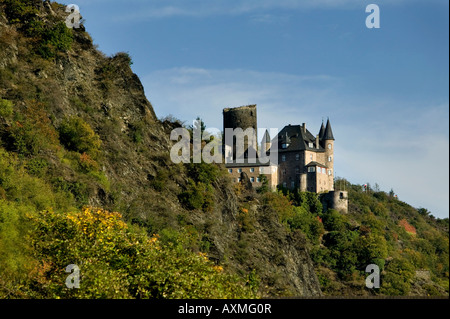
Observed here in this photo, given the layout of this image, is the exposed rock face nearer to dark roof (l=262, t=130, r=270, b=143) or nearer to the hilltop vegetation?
the hilltop vegetation

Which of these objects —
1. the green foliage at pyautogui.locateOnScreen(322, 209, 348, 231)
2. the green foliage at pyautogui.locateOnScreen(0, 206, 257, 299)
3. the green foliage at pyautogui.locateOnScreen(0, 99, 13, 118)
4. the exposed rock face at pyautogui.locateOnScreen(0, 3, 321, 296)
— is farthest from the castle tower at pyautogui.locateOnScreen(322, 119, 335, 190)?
the green foliage at pyautogui.locateOnScreen(0, 206, 257, 299)

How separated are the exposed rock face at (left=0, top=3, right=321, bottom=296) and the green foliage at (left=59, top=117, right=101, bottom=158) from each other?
31.7 inches

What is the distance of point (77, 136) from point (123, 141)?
285 inches

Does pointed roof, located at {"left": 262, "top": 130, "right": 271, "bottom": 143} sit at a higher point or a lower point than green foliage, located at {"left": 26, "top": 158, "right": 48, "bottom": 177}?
higher

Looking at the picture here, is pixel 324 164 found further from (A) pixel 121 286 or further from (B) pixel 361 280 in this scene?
(A) pixel 121 286

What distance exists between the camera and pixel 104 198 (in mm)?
54219

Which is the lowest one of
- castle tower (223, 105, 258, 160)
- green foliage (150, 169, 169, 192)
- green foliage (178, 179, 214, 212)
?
green foliage (178, 179, 214, 212)

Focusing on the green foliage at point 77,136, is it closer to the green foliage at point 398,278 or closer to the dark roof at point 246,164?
the dark roof at point 246,164

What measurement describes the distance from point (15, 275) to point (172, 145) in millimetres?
31582

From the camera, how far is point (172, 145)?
68.3 m

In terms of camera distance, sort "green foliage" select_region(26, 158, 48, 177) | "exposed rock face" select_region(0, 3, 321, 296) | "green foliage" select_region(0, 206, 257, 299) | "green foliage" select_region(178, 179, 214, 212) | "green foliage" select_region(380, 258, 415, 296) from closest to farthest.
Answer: "green foliage" select_region(0, 206, 257, 299)
"green foliage" select_region(26, 158, 48, 177)
"exposed rock face" select_region(0, 3, 321, 296)
"green foliage" select_region(178, 179, 214, 212)
"green foliage" select_region(380, 258, 415, 296)

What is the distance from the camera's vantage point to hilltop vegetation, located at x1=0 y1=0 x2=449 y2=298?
3494 centimetres

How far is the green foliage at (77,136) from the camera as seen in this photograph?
56125mm
